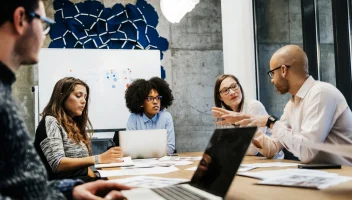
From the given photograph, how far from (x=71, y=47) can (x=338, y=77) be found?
3330 mm

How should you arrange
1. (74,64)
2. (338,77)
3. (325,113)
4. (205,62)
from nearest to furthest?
(325,113), (338,77), (74,64), (205,62)

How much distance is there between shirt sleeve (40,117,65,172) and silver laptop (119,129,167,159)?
42cm

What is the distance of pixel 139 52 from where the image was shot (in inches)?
205

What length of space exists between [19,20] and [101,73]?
420 cm

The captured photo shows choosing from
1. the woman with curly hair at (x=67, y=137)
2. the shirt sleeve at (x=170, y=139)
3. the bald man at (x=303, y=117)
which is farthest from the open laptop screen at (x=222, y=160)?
the shirt sleeve at (x=170, y=139)

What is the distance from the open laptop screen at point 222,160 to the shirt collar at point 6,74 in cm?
58

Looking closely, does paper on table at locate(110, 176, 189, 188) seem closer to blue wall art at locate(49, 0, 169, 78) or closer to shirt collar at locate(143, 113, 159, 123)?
shirt collar at locate(143, 113, 159, 123)

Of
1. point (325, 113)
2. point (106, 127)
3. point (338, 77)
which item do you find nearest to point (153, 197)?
point (325, 113)

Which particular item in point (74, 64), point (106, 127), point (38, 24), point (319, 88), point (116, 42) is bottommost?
point (106, 127)

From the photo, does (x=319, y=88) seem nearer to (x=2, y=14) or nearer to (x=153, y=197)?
(x=153, y=197)

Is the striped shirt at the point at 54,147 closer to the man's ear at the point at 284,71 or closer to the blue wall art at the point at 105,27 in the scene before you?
the man's ear at the point at 284,71

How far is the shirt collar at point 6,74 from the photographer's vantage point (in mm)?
834

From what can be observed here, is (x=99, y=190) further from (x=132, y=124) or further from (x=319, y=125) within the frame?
(x=132, y=124)

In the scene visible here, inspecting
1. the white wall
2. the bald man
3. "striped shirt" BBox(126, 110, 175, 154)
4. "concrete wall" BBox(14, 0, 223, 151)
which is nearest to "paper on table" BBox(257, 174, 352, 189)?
the bald man
